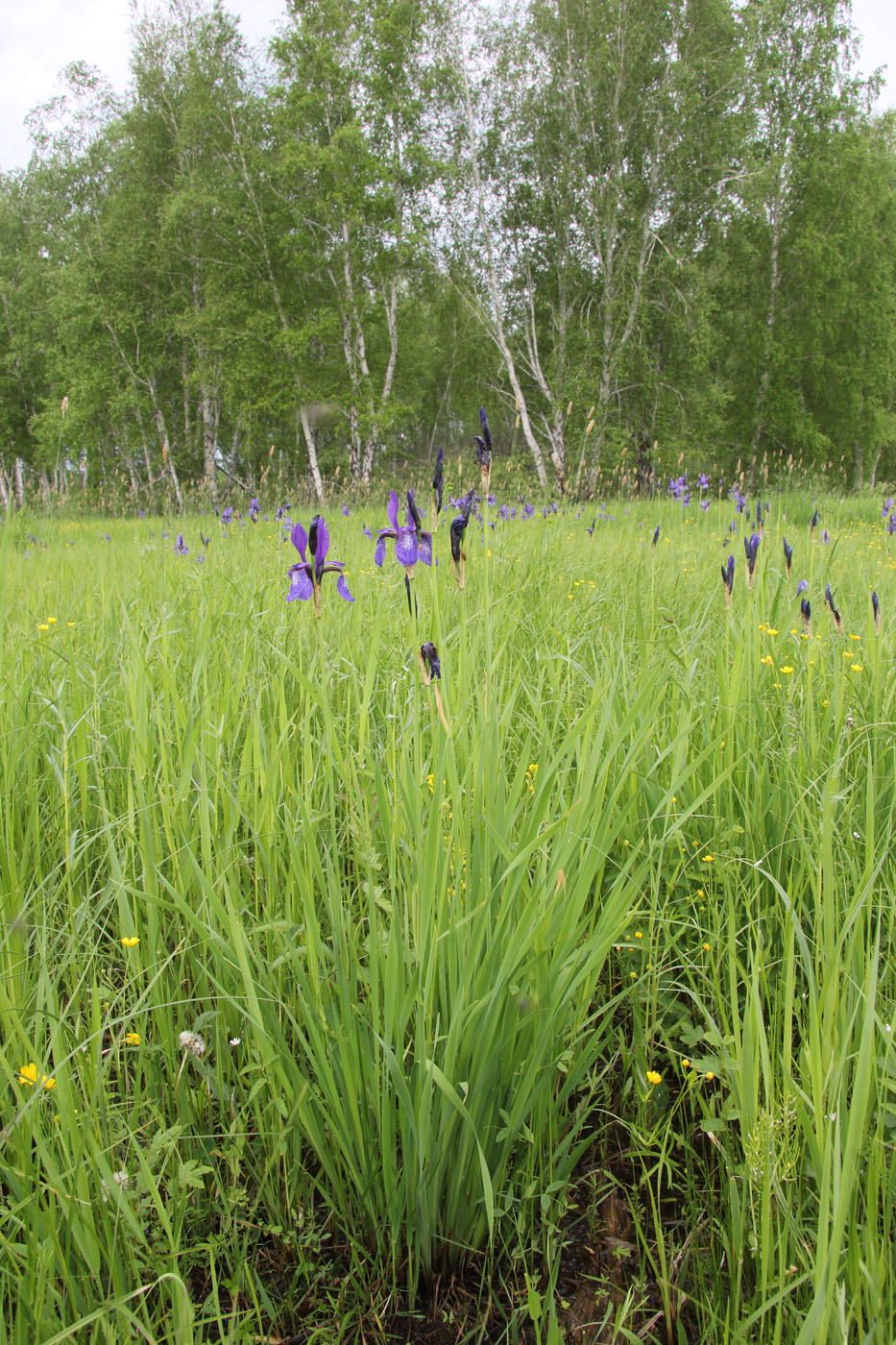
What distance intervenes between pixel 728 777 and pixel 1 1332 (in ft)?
4.66

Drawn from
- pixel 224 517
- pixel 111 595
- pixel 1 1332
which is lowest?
pixel 1 1332

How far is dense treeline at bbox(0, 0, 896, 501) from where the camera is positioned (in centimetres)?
1560

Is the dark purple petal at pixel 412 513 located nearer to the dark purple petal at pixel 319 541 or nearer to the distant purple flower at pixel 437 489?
the distant purple flower at pixel 437 489

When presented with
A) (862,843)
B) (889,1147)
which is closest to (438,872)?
(889,1147)

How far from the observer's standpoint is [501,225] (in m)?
18.5

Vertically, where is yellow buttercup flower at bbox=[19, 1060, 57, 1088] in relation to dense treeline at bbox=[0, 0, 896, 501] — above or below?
below

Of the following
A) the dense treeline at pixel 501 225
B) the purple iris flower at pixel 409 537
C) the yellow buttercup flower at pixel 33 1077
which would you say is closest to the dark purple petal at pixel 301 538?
the purple iris flower at pixel 409 537

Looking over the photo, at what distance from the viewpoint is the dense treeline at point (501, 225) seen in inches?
614

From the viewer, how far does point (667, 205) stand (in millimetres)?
→ 16719

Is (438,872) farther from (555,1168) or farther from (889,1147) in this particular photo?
(889,1147)

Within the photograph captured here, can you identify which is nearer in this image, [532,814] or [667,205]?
[532,814]

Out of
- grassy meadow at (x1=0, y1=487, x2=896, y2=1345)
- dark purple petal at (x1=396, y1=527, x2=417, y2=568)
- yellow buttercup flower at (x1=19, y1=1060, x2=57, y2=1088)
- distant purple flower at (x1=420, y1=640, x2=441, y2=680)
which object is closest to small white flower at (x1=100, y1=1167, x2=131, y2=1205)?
grassy meadow at (x1=0, y1=487, x2=896, y2=1345)

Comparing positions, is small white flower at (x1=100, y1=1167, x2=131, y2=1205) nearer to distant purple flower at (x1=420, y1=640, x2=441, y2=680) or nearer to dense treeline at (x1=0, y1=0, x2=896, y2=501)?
distant purple flower at (x1=420, y1=640, x2=441, y2=680)

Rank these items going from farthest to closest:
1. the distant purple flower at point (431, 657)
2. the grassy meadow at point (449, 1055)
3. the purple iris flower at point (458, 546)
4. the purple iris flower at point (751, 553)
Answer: the purple iris flower at point (751, 553) < the purple iris flower at point (458, 546) < the distant purple flower at point (431, 657) < the grassy meadow at point (449, 1055)
